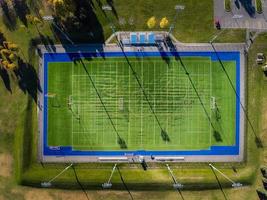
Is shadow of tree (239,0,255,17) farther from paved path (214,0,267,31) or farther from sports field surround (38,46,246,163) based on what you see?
sports field surround (38,46,246,163)

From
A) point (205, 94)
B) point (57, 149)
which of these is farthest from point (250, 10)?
point (57, 149)

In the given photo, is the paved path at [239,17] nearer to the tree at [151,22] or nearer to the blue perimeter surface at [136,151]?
the blue perimeter surface at [136,151]

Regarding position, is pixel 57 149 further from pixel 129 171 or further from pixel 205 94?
pixel 205 94

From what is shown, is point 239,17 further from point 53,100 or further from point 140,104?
point 53,100

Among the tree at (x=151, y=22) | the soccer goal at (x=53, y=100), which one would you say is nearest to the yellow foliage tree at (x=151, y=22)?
the tree at (x=151, y=22)

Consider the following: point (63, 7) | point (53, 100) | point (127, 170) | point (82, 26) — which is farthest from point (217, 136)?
point (63, 7)
